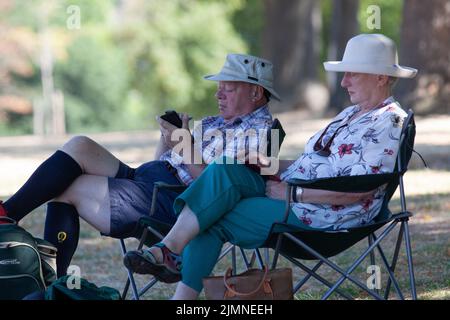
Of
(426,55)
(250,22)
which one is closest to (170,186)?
(426,55)

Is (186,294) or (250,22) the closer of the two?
(186,294)

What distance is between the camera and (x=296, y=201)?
13.0ft

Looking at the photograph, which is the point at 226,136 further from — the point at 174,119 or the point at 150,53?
the point at 150,53

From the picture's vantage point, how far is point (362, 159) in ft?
13.1

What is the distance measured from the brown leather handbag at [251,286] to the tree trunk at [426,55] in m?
8.42

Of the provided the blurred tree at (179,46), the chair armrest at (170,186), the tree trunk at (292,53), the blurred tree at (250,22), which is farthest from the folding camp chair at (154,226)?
the blurred tree at (179,46)

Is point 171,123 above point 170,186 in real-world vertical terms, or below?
above

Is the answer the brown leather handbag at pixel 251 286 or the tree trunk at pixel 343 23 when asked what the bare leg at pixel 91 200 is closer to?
the brown leather handbag at pixel 251 286

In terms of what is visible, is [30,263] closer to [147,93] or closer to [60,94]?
[60,94]

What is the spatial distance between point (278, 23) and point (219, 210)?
15919mm

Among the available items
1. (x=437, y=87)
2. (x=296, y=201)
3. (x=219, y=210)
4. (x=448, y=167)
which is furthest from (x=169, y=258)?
(x=437, y=87)

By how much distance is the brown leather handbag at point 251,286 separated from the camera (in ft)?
12.0

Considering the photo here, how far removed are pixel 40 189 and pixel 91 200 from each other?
0.76 feet

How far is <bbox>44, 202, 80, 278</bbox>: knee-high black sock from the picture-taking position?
4.33 m
